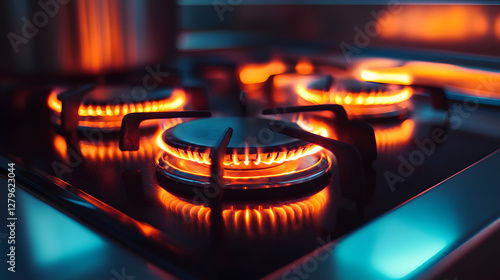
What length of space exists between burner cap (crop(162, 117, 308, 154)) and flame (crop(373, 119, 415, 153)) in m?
0.19

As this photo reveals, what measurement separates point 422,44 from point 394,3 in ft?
0.36

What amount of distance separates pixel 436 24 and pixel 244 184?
2.25 ft

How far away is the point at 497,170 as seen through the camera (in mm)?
551

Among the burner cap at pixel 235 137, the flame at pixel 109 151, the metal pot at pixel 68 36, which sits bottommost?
the flame at pixel 109 151

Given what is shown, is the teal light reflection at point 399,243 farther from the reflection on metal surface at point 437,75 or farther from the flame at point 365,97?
the reflection on metal surface at point 437,75

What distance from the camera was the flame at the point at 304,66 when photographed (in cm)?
126

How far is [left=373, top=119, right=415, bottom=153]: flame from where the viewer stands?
695 mm

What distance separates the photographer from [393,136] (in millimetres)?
746

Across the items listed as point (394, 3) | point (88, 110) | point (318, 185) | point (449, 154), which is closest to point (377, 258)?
point (318, 185)

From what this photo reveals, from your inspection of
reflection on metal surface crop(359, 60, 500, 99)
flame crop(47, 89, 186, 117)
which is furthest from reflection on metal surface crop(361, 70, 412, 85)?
flame crop(47, 89, 186, 117)

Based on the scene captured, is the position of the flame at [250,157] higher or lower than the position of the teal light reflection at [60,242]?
higher

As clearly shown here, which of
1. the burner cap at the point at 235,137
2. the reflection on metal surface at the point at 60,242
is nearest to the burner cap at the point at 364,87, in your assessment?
the burner cap at the point at 235,137

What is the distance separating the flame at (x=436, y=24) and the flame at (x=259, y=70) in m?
0.29

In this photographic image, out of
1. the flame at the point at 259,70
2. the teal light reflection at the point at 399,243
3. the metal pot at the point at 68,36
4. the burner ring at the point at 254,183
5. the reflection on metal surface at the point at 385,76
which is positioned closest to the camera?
the teal light reflection at the point at 399,243
